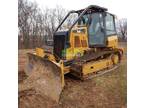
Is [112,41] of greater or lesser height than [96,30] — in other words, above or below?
below

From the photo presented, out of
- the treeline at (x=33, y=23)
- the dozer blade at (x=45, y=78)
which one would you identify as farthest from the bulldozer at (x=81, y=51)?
the treeline at (x=33, y=23)

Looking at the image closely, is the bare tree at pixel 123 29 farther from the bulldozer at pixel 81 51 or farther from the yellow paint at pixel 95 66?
the yellow paint at pixel 95 66

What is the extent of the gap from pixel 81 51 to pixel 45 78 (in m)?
0.62

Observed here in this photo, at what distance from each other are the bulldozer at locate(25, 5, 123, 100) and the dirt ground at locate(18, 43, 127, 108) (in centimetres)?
8

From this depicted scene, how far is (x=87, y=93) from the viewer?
3932 mm

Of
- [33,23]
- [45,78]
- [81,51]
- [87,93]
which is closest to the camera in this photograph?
[33,23]

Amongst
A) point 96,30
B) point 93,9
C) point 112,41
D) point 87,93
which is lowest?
point 87,93

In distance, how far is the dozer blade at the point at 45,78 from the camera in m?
3.70

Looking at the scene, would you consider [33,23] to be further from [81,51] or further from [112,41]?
[112,41]

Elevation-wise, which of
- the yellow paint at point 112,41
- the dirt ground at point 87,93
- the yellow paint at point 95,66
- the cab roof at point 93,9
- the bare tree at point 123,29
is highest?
the cab roof at point 93,9

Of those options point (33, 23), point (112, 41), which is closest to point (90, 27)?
point (112, 41)
